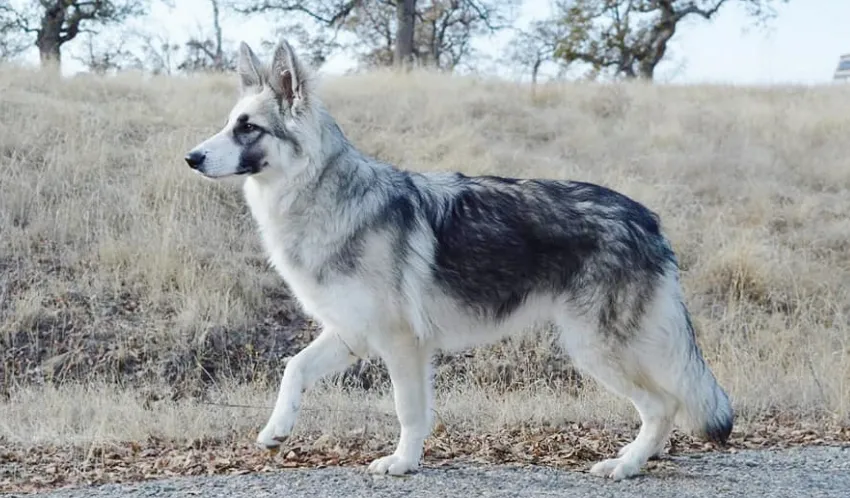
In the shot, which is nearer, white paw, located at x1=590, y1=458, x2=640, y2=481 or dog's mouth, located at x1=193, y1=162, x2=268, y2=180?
dog's mouth, located at x1=193, y1=162, x2=268, y2=180

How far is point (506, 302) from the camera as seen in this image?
548 cm

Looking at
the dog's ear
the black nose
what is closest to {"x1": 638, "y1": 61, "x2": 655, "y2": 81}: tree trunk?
the dog's ear

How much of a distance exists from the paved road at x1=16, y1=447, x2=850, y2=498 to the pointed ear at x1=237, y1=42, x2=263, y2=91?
87.0 inches

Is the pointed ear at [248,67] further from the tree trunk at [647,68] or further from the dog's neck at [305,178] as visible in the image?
the tree trunk at [647,68]

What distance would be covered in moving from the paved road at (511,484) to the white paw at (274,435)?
22 centimetres

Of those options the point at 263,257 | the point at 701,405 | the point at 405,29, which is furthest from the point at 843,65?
the point at 701,405

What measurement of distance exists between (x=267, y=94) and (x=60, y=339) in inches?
193

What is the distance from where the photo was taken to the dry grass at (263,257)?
7.43 metres

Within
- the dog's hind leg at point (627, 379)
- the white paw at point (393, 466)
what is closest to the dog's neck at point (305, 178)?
the white paw at point (393, 466)

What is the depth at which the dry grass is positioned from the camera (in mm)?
7426

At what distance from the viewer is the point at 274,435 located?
484cm

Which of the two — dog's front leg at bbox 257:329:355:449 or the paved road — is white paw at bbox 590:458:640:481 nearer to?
the paved road

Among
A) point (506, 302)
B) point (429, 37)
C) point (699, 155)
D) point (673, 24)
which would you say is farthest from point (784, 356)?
point (429, 37)

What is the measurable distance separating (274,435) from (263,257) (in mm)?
6113
